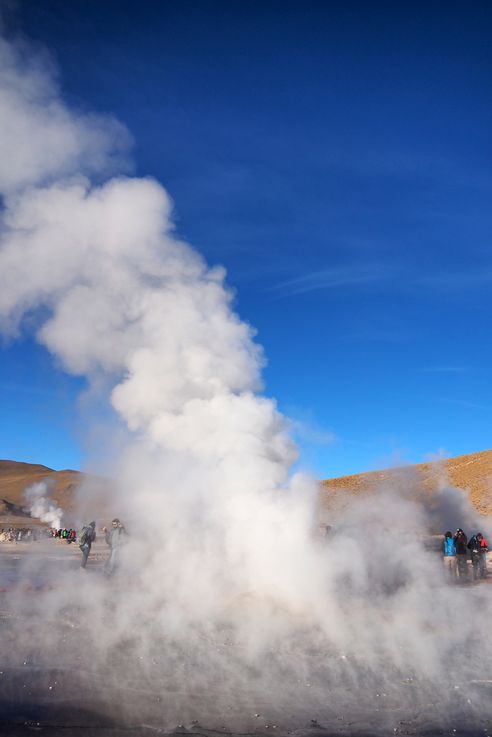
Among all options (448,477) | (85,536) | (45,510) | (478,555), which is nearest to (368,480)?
(448,477)

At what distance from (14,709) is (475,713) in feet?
16.9

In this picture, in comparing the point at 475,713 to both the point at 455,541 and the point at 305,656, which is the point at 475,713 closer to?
the point at 305,656

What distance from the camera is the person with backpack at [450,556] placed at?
16.7m

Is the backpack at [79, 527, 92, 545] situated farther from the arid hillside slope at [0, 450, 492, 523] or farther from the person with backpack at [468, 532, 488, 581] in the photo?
the person with backpack at [468, 532, 488, 581]

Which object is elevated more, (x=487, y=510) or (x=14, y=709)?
(x=487, y=510)

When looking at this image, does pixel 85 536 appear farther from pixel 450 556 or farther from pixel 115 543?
pixel 450 556

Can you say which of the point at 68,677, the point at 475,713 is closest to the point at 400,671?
the point at 475,713

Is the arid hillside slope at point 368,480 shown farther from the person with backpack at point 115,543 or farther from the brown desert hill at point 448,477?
the person with backpack at point 115,543

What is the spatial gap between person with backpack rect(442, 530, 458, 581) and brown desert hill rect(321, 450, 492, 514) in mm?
4646

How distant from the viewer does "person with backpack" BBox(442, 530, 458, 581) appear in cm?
1666

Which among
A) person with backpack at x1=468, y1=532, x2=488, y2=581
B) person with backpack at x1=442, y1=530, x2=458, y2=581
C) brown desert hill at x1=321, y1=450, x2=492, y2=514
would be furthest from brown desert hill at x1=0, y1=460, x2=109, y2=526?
person with backpack at x1=468, y1=532, x2=488, y2=581

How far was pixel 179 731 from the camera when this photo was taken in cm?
591

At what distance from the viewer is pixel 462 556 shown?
16750 millimetres

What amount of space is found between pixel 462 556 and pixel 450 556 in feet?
3.24
